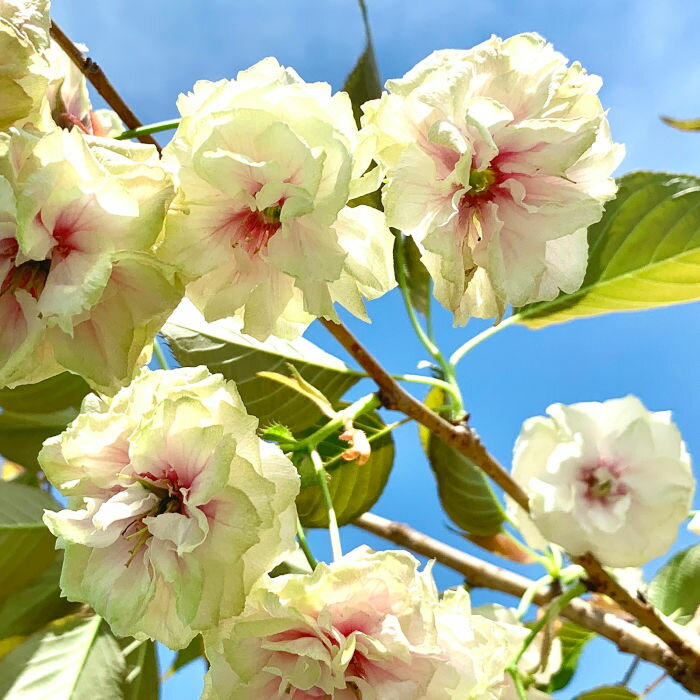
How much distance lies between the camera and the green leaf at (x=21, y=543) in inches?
29.5

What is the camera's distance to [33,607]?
0.80 m

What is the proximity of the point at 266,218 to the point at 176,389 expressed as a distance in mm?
94

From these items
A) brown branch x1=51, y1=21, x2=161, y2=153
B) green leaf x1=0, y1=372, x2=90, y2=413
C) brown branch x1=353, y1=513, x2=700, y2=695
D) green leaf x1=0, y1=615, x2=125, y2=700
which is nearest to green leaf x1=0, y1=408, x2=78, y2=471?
green leaf x1=0, y1=372, x2=90, y2=413

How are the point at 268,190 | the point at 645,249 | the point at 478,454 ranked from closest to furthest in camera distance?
the point at 268,190 → the point at 478,454 → the point at 645,249

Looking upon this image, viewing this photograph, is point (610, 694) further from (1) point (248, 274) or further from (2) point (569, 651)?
(1) point (248, 274)

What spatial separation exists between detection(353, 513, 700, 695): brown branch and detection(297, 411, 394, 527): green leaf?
0.57 ft

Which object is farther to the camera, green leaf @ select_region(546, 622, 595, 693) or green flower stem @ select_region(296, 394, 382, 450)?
green leaf @ select_region(546, 622, 595, 693)

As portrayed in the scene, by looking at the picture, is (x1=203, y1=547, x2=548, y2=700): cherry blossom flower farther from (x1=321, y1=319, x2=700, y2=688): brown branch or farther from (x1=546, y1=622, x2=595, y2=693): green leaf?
(x1=546, y1=622, x2=595, y2=693): green leaf

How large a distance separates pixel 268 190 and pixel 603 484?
49 cm

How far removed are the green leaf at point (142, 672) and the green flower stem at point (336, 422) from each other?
375 millimetres

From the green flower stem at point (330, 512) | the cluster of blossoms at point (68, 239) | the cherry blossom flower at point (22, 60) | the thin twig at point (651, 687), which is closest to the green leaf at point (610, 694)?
the thin twig at point (651, 687)

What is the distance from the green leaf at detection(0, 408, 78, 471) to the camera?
Result: 2.87ft

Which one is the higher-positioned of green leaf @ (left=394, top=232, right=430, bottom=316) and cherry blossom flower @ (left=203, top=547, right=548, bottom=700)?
green leaf @ (left=394, top=232, right=430, bottom=316)

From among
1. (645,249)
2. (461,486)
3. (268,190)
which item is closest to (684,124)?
(645,249)
